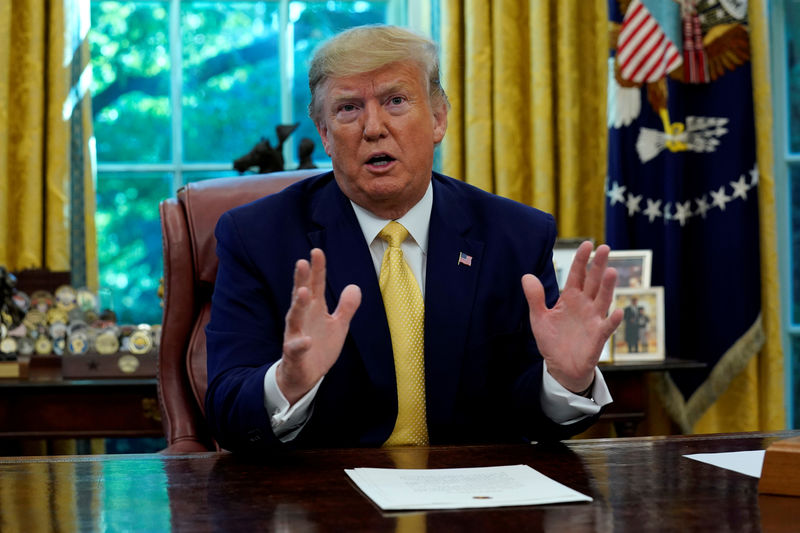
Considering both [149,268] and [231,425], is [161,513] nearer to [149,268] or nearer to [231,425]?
[231,425]

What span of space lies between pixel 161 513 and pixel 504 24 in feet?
8.57

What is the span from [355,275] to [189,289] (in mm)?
543

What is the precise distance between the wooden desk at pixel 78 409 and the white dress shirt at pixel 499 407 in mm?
1093

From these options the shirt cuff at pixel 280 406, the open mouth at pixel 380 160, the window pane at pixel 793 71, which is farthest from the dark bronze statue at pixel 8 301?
the window pane at pixel 793 71

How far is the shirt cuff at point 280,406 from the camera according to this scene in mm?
1454

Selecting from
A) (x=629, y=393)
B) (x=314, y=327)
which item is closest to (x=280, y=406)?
(x=314, y=327)

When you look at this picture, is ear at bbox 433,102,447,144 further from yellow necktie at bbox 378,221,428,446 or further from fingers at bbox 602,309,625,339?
fingers at bbox 602,309,625,339

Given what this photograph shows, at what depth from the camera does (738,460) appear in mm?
1345

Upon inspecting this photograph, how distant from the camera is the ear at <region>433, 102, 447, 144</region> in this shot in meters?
1.96

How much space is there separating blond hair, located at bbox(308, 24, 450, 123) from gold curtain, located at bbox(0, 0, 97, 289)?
165cm

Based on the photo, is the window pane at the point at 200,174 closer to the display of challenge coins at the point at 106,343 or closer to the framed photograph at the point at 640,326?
the display of challenge coins at the point at 106,343

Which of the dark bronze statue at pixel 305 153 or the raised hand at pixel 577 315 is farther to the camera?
the dark bronze statue at pixel 305 153

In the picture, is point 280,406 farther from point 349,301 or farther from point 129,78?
point 129,78

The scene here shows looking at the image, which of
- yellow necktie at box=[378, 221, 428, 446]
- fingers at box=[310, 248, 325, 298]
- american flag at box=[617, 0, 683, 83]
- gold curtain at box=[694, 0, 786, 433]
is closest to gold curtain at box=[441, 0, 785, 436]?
gold curtain at box=[694, 0, 786, 433]
